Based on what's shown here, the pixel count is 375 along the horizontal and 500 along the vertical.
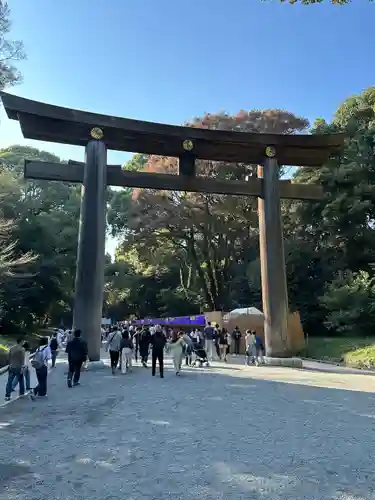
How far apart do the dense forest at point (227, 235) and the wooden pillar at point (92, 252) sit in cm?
597

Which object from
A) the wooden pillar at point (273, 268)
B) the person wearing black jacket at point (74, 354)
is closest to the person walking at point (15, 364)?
the person wearing black jacket at point (74, 354)

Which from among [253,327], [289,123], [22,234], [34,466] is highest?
[289,123]

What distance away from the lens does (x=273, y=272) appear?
1681 centimetres

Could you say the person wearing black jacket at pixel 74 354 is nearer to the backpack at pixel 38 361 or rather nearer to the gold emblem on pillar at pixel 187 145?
the backpack at pixel 38 361

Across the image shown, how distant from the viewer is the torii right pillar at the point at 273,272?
1645 cm

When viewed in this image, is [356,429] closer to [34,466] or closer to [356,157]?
[34,466]

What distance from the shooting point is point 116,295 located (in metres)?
53.4

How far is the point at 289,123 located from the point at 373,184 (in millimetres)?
6502

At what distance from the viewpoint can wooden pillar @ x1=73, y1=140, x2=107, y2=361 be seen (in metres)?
14.5

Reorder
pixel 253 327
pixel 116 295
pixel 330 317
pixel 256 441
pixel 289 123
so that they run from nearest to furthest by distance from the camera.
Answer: pixel 256 441
pixel 330 317
pixel 253 327
pixel 289 123
pixel 116 295

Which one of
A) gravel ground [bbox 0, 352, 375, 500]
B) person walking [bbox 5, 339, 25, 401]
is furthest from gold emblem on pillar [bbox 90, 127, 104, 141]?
gravel ground [bbox 0, 352, 375, 500]

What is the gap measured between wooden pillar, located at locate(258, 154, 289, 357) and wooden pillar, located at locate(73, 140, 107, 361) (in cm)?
608

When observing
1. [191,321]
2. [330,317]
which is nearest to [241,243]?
[191,321]

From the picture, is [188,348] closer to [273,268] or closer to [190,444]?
[273,268]
